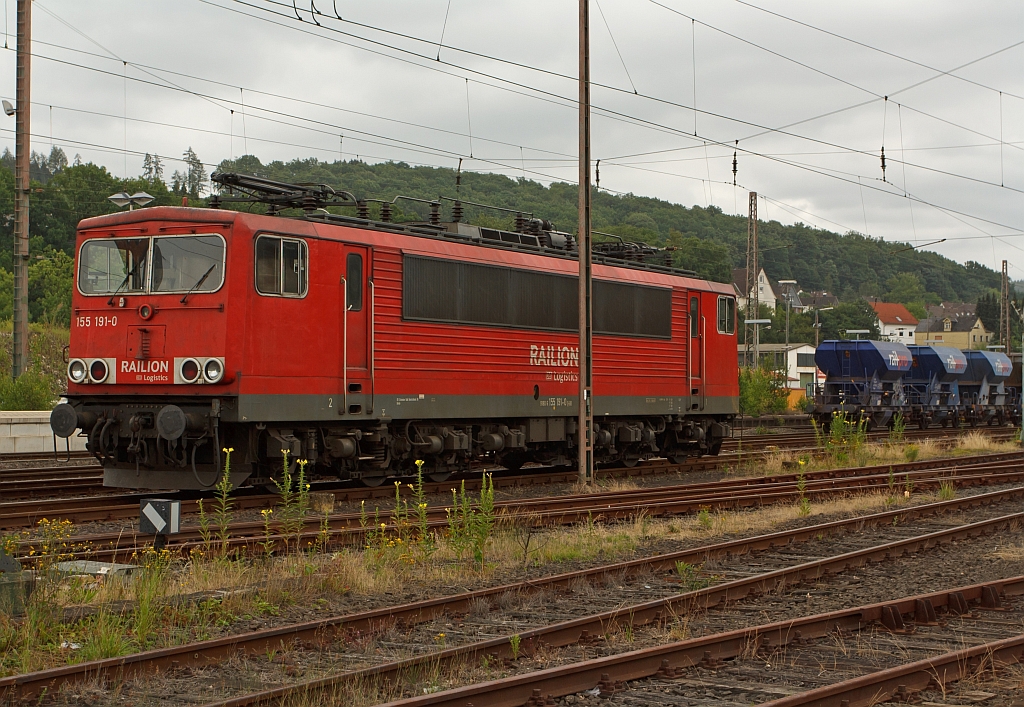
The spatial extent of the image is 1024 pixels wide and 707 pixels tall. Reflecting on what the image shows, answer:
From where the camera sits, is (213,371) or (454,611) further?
(213,371)

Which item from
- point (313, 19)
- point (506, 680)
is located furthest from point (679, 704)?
point (313, 19)

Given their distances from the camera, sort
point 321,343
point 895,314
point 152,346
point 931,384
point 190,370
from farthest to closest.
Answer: point 895,314, point 931,384, point 321,343, point 152,346, point 190,370

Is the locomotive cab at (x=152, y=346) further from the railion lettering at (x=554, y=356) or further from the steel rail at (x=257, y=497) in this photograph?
the railion lettering at (x=554, y=356)

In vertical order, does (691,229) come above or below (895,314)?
above

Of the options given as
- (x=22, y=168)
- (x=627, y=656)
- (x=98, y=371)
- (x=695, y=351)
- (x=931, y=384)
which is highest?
(x=22, y=168)

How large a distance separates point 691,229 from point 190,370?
272ft

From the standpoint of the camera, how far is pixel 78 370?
1458cm

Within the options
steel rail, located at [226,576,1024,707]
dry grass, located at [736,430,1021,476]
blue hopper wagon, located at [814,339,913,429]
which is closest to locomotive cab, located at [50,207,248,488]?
steel rail, located at [226,576,1024,707]

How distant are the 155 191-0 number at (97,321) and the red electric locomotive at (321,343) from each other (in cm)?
2

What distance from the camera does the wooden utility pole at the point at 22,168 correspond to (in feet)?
70.5

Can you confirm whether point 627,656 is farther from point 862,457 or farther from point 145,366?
point 862,457

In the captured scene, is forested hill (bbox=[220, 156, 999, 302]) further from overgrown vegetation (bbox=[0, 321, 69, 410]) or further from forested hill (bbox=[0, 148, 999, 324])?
overgrown vegetation (bbox=[0, 321, 69, 410])

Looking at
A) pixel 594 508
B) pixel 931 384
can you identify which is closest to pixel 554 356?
pixel 594 508

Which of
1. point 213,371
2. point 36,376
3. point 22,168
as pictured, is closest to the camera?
point 213,371
